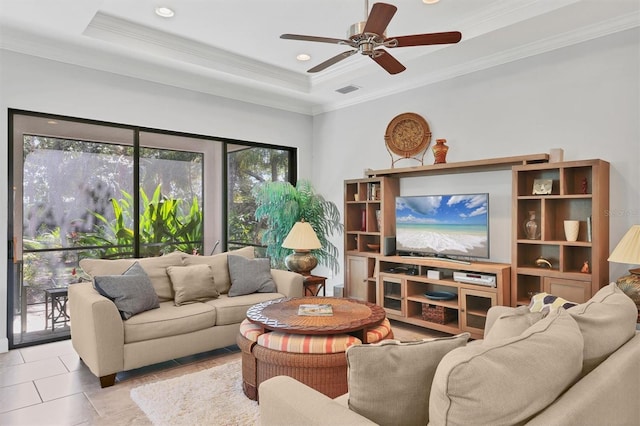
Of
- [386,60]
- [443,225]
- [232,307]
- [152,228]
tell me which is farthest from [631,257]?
[152,228]

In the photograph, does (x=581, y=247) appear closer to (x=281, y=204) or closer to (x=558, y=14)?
(x=558, y=14)

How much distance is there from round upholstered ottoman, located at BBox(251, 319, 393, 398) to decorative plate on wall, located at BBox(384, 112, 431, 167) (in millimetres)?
2830

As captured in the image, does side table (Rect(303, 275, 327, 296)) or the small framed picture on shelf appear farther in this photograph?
side table (Rect(303, 275, 327, 296))

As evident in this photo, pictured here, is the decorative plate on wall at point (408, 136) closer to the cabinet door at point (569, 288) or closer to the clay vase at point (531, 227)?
the clay vase at point (531, 227)

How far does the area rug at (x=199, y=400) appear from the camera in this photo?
8.22ft

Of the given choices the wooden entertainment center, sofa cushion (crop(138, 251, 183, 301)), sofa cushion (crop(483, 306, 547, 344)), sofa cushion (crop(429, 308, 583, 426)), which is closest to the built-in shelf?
the wooden entertainment center

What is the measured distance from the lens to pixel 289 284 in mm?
4195

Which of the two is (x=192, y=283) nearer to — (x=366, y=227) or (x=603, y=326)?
(x=366, y=227)

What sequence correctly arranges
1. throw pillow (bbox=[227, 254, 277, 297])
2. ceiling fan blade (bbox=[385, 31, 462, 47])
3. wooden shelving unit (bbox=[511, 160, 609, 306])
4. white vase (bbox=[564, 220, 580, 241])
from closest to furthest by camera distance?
1. ceiling fan blade (bbox=[385, 31, 462, 47])
2. wooden shelving unit (bbox=[511, 160, 609, 306])
3. white vase (bbox=[564, 220, 580, 241])
4. throw pillow (bbox=[227, 254, 277, 297])

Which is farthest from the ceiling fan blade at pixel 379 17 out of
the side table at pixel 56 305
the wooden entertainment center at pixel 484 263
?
the side table at pixel 56 305

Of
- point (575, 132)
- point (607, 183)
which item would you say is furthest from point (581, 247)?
point (575, 132)

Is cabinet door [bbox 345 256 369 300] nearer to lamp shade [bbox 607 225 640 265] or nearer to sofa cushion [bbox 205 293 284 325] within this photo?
sofa cushion [bbox 205 293 284 325]

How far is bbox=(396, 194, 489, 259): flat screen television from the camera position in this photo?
13.4 feet

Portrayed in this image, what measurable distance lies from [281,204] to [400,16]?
2.81 m
